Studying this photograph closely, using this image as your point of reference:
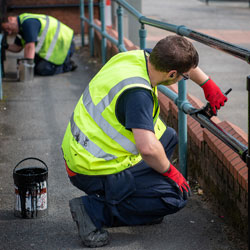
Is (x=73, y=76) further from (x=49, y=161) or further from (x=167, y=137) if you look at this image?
(x=167, y=137)

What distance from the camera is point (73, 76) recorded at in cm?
827

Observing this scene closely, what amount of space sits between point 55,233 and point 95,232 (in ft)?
1.07

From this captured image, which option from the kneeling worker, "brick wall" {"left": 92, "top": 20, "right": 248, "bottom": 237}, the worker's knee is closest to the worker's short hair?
"brick wall" {"left": 92, "top": 20, "right": 248, "bottom": 237}

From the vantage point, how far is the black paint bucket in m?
3.75

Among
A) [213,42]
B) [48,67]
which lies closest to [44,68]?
[48,67]

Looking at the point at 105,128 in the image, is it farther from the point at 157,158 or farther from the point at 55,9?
the point at 55,9

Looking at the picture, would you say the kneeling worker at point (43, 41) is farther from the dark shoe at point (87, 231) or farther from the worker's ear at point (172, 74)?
the worker's ear at point (172, 74)

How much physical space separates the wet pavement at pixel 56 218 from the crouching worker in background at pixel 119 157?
5.9 inches

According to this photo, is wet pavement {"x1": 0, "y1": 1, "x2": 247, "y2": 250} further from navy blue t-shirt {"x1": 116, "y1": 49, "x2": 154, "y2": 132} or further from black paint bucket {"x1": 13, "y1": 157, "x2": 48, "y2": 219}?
navy blue t-shirt {"x1": 116, "y1": 49, "x2": 154, "y2": 132}

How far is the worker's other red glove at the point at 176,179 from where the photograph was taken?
337cm

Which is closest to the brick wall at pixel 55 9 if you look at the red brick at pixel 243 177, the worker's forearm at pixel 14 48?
the worker's forearm at pixel 14 48

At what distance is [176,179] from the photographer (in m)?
3.42

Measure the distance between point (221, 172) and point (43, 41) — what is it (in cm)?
502

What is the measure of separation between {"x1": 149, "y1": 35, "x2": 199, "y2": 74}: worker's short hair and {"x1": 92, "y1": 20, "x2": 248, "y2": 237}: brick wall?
752mm
